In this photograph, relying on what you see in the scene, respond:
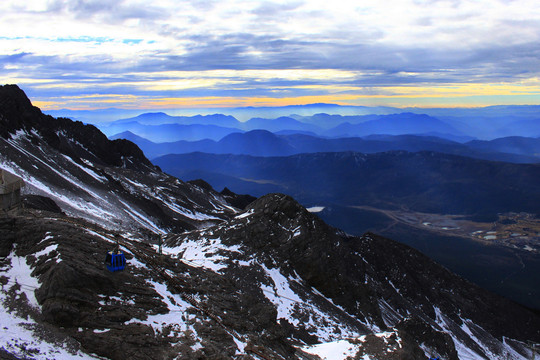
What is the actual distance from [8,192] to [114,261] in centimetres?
1015

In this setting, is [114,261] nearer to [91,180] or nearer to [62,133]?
[91,180]

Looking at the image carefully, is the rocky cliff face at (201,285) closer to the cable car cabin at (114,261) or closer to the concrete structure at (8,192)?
the cable car cabin at (114,261)

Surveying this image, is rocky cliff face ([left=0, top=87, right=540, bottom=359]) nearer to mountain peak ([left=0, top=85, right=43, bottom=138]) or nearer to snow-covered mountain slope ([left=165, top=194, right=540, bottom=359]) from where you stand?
snow-covered mountain slope ([left=165, top=194, right=540, bottom=359])

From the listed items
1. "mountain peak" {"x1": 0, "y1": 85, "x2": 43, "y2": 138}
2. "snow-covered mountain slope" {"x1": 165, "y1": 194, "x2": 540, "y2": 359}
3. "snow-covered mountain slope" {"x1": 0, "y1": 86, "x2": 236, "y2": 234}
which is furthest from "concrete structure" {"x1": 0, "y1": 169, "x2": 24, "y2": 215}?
"mountain peak" {"x1": 0, "y1": 85, "x2": 43, "y2": 138}

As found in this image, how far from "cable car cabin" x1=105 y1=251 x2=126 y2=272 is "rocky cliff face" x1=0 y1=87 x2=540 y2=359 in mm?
333

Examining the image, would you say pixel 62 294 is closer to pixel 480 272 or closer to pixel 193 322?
pixel 193 322

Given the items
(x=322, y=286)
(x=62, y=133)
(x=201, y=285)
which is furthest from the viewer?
(x=62, y=133)

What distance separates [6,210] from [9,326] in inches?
448

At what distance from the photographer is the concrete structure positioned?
25.5 meters

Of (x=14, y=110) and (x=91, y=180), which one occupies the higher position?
(x=14, y=110)

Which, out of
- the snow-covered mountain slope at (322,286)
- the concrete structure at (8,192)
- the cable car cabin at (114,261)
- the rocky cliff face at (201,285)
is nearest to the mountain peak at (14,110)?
the rocky cliff face at (201,285)

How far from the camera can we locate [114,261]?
21547mm

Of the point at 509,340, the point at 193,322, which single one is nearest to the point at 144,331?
the point at 193,322

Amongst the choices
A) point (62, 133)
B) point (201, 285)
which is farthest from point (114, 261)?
point (62, 133)
